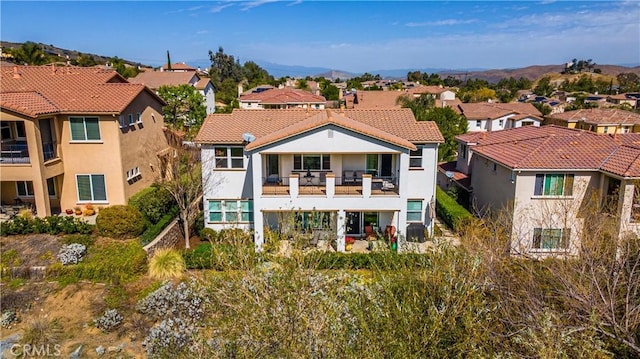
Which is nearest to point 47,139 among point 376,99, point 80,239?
Result: point 80,239

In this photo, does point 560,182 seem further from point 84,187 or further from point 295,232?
point 84,187

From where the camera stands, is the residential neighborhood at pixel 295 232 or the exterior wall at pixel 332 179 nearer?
the residential neighborhood at pixel 295 232

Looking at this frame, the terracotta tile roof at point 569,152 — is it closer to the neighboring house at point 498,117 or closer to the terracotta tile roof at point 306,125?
the terracotta tile roof at point 306,125

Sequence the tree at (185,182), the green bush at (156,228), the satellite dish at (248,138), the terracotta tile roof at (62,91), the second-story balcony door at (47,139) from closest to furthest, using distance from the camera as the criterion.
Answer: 1. the green bush at (156,228)
2. the terracotta tile roof at (62,91)
3. the satellite dish at (248,138)
4. the second-story balcony door at (47,139)
5. the tree at (185,182)

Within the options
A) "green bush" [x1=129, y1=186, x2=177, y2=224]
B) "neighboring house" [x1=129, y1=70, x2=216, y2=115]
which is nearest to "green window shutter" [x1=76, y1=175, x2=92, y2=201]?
"green bush" [x1=129, y1=186, x2=177, y2=224]

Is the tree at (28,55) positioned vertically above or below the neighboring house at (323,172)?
above

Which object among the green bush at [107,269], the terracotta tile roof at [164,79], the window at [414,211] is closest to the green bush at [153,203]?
the green bush at [107,269]

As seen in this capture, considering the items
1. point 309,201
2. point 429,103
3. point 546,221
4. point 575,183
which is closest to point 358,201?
point 309,201

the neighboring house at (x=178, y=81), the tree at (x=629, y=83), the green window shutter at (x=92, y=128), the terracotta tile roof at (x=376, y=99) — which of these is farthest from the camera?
the tree at (x=629, y=83)
